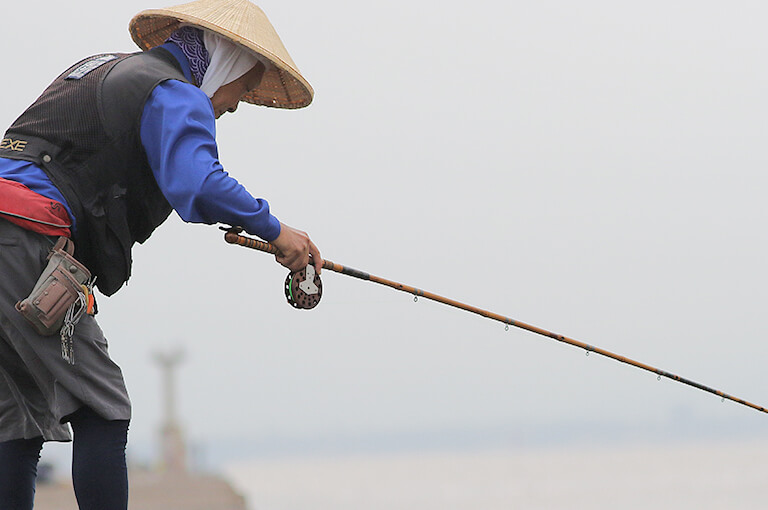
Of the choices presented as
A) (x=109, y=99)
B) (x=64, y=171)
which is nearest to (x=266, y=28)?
(x=109, y=99)

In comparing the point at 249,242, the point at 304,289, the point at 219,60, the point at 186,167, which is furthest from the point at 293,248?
the point at 219,60

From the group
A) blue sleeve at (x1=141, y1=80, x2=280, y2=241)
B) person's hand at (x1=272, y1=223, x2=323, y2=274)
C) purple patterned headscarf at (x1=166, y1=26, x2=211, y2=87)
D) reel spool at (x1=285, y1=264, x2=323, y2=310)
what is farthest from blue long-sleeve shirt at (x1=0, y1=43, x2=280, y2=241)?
reel spool at (x1=285, y1=264, x2=323, y2=310)

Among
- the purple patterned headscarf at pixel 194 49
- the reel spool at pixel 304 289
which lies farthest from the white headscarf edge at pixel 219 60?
the reel spool at pixel 304 289

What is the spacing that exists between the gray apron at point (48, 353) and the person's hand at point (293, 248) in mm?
545

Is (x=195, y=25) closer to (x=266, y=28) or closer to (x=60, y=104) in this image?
(x=266, y=28)

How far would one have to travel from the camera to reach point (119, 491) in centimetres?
245

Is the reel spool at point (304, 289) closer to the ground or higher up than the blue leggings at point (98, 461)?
higher up

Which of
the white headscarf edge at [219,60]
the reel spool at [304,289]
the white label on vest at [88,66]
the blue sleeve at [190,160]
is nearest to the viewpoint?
the blue sleeve at [190,160]

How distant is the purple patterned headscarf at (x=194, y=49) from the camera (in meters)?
2.65

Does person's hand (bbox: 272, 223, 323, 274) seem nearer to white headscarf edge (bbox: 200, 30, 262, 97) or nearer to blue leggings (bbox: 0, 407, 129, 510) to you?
white headscarf edge (bbox: 200, 30, 262, 97)

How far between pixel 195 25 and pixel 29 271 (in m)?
0.84

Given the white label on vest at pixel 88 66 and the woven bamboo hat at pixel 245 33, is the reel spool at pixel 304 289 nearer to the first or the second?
the woven bamboo hat at pixel 245 33

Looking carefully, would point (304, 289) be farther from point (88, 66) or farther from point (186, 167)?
point (88, 66)

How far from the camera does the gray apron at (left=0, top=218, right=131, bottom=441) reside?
94.6 inches
